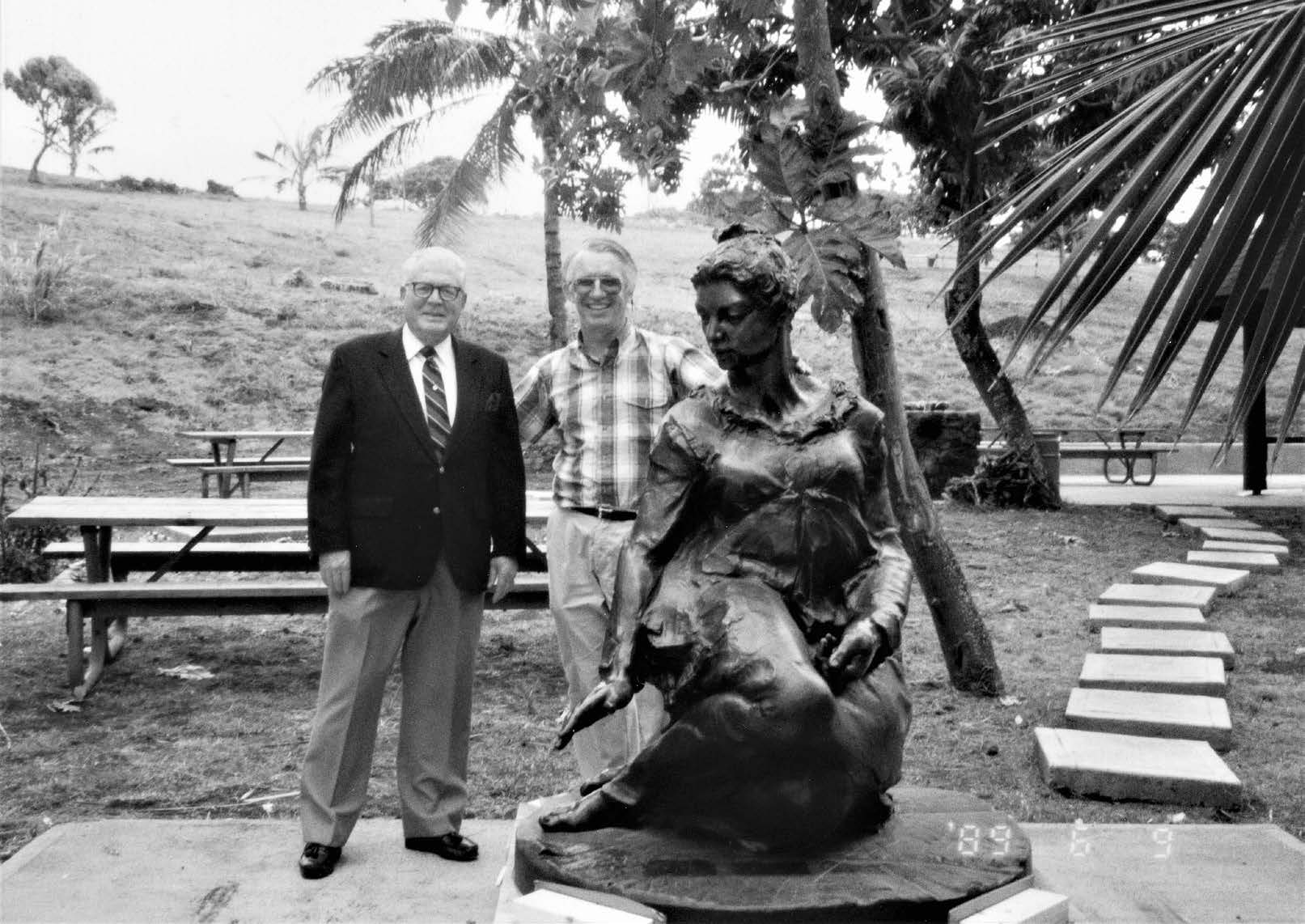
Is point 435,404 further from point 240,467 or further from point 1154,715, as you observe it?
point 240,467

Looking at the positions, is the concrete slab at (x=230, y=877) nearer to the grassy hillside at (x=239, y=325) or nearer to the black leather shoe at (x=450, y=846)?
the black leather shoe at (x=450, y=846)

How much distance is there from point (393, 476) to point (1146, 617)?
499 cm

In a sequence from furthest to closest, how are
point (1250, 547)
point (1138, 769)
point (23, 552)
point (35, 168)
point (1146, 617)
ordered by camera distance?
point (35, 168), point (1250, 547), point (23, 552), point (1146, 617), point (1138, 769)

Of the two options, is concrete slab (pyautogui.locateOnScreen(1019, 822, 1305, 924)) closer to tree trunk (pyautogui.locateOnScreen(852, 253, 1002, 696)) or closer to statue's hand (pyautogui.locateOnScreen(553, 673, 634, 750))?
statue's hand (pyautogui.locateOnScreen(553, 673, 634, 750))

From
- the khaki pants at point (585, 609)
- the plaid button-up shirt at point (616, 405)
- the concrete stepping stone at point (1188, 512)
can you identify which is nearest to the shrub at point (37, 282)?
the concrete stepping stone at point (1188, 512)

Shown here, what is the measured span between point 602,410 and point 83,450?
1218cm

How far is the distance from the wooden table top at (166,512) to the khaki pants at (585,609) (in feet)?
7.64

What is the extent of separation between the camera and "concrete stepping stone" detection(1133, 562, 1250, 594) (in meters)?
8.76

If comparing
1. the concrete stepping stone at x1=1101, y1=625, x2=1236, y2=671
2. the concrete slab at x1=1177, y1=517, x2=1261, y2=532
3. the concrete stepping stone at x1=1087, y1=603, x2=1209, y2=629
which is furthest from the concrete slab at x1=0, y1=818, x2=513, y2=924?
the concrete slab at x1=1177, y1=517, x2=1261, y2=532

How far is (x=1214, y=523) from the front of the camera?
1154 centimetres

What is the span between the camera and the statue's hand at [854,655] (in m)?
2.68

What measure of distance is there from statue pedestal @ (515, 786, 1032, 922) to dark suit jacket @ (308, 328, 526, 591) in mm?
1171

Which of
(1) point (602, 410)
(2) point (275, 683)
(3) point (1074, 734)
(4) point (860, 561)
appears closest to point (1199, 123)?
(4) point (860, 561)

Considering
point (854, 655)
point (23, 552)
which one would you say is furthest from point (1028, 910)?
point (23, 552)
